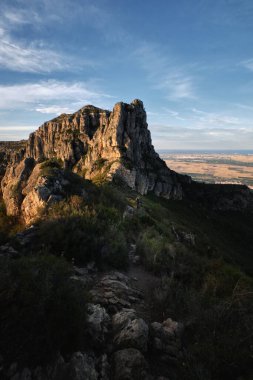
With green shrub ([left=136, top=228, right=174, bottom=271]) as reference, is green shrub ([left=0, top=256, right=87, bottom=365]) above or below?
above

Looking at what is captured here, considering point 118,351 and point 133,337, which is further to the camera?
point 133,337

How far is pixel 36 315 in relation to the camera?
13.4 feet

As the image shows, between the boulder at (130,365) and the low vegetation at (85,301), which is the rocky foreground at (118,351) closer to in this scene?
the boulder at (130,365)

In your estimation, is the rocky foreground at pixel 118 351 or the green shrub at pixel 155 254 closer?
the rocky foreground at pixel 118 351

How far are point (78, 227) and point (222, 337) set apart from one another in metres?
6.43

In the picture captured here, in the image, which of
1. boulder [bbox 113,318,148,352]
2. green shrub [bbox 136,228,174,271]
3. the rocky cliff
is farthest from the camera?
the rocky cliff

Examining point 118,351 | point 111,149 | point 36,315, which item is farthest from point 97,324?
point 111,149

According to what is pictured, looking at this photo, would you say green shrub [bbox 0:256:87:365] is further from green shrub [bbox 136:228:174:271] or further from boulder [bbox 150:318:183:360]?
green shrub [bbox 136:228:174:271]

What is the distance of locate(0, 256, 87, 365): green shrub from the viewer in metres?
3.76

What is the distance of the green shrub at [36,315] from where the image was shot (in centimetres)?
376

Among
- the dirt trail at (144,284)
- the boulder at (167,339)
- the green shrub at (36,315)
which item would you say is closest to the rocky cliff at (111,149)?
the dirt trail at (144,284)

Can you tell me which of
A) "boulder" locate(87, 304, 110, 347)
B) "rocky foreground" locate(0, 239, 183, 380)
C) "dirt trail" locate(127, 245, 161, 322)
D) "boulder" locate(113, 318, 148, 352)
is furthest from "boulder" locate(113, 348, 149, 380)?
"dirt trail" locate(127, 245, 161, 322)

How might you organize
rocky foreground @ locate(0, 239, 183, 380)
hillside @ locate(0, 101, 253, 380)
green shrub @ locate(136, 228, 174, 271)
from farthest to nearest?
1. green shrub @ locate(136, 228, 174, 271)
2. hillside @ locate(0, 101, 253, 380)
3. rocky foreground @ locate(0, 239, 183, 380)

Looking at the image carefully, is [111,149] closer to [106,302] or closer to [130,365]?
[106,302]
